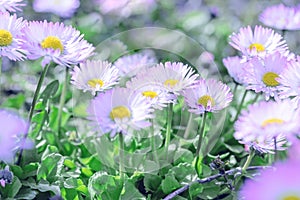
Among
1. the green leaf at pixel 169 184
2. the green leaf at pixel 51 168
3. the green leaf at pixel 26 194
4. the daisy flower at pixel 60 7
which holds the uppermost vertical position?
the daisy flower at pixel 60 7

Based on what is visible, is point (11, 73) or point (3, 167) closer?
point (3, 167)

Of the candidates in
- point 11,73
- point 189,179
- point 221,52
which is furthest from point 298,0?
point 189,179

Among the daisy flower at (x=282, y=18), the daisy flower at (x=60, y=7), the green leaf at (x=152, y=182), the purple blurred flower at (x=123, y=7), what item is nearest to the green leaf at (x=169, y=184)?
the green leaf at (x=152, y=182)

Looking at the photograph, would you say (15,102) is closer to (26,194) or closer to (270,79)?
(26,194)

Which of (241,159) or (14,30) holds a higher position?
(14,30)

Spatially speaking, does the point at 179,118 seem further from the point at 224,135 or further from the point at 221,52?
the point at 221,52

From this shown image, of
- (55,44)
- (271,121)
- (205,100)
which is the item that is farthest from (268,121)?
(55,44)

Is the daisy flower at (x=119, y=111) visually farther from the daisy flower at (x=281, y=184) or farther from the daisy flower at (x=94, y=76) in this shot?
the daisy flower at (x=281, y=184)
